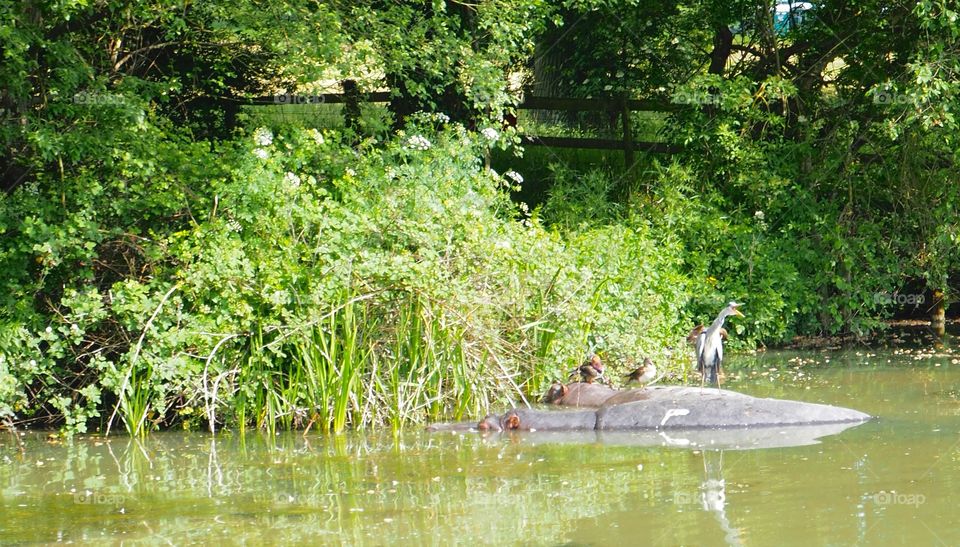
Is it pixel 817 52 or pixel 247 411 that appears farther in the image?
pixel 817 52

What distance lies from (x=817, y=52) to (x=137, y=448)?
9.44 meters

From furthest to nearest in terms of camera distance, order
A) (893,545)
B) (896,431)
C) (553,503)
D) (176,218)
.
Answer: (176,218), (896,431), (553,503), (893,545)

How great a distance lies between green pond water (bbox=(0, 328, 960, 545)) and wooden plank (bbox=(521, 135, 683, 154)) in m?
6.06

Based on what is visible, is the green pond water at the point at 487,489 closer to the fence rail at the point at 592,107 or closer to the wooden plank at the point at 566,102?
the fence rail at the point at 592,107

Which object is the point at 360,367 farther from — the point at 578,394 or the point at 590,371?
the point at 590,371

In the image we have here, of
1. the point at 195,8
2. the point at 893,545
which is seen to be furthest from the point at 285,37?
the point at 893,545

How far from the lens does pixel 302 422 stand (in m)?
8.72

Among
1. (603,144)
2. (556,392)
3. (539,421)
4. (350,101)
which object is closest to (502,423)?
(539,421)

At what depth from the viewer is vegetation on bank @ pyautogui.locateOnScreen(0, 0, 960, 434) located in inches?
339

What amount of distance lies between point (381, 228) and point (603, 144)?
643 centimetres

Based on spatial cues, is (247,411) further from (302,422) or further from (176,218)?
(176,218)

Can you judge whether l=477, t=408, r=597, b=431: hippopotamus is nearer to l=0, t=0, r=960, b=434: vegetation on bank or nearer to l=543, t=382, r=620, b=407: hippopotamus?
l=0, t=0, r=960, b=434: vegetation on bank

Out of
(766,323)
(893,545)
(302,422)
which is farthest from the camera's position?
(766,323)

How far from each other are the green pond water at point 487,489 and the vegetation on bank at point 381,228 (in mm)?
624
